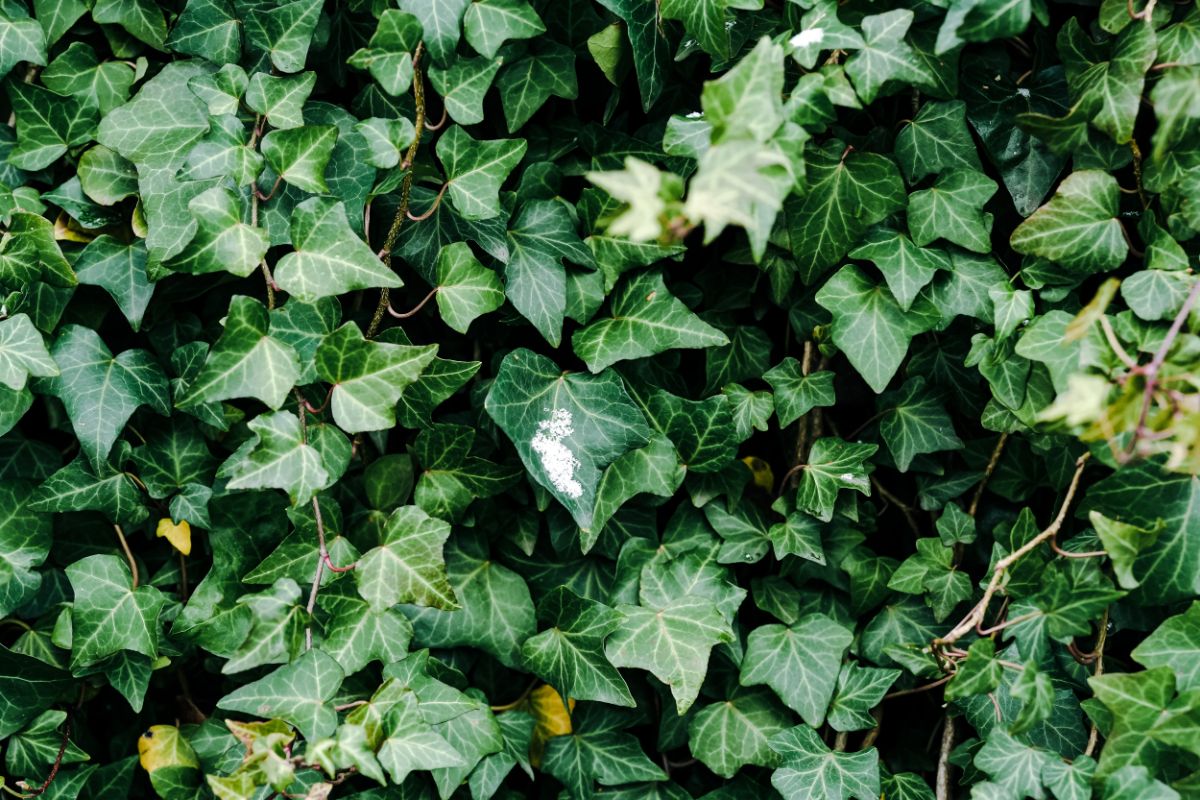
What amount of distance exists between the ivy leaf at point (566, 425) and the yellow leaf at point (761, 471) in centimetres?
28

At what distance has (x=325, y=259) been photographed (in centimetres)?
130

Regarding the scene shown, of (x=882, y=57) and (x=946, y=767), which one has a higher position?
(x=882, y=57)

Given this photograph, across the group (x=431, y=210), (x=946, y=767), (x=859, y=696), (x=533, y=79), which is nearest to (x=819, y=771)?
(x=859, y=696)

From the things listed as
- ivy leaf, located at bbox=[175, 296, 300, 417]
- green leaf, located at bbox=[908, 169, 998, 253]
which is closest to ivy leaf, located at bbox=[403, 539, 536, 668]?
ivy leaf, located at bbox=[175, 296, 300, 417]

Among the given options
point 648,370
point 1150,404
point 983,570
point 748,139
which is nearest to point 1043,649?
point 983,570

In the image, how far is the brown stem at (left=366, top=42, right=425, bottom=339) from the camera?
1.34 m

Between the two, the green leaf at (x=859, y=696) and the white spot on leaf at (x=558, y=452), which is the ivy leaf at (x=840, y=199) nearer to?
the white spot on leaf at (x=558, y=452)

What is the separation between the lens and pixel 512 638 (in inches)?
60.8

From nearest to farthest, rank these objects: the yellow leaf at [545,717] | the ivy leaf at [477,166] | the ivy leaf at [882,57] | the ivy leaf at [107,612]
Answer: the ivy leaf at [882,57] < the ivy leaf at [477,166] < the ivy leaf at [107,612] < the yellow leaf at [545,717]

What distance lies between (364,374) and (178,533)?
0.48m

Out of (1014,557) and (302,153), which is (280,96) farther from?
(1014,557)

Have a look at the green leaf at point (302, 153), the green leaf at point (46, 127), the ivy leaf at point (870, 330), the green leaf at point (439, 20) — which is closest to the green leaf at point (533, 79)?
the green leaf at point (439, 20)

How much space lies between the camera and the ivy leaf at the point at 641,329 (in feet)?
4.56

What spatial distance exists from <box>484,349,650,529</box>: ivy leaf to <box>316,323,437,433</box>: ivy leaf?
0.14 m
